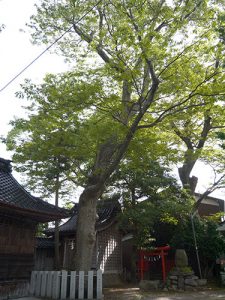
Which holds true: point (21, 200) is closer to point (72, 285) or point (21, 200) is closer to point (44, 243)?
point (72, 285)

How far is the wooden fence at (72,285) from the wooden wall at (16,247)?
3.72 ft

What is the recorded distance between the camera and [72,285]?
441 inches

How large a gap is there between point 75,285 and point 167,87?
8.77 meters

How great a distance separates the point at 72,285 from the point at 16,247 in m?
2.80

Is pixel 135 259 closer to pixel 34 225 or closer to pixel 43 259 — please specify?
pixel 43 259

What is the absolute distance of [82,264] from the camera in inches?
491

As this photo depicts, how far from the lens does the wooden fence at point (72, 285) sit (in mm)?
11117

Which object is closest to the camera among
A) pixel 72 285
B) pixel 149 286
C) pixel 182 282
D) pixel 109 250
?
pixel 72 285

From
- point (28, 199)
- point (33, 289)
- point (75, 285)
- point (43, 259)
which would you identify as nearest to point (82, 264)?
point (75, 285)

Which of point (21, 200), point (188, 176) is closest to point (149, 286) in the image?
point (21, 200)

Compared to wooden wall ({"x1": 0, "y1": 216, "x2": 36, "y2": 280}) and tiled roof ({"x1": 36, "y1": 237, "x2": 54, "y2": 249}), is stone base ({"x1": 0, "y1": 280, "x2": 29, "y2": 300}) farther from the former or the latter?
tiled roof ({"x1": 36, "y1": 237, "x2": 54, "y2": 249})

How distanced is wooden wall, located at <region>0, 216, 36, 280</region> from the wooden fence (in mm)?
1135

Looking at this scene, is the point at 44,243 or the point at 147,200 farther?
the point at 44,243

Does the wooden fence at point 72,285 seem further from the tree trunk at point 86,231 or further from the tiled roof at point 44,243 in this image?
the tiled roof at point 44,243
